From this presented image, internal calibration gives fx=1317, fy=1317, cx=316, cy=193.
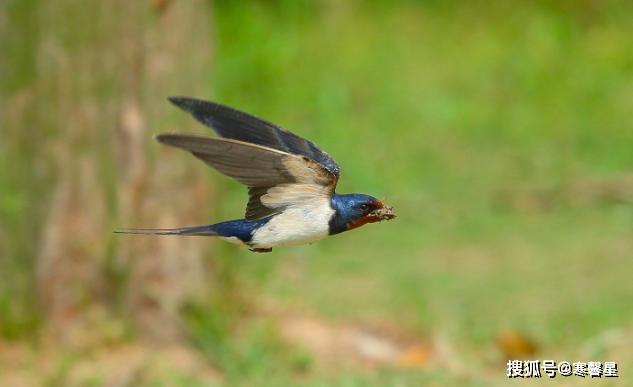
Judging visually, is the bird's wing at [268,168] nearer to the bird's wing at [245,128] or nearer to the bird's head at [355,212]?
the bird's head at [355,212]

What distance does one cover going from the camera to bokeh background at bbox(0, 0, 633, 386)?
20.1 ft

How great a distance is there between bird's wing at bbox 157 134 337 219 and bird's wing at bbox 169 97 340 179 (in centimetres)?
22

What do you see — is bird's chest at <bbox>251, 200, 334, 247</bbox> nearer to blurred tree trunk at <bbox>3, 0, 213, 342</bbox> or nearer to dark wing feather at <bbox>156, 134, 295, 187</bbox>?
dark wing feather at <bbox>156, 134, 295, 187</bbox>

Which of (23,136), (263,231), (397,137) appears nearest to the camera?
(263,231)

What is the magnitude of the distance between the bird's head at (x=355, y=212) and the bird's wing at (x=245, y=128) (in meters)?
0.35

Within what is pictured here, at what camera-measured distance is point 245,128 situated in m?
3.79

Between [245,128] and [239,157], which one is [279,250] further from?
[239,157]

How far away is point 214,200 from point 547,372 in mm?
1966

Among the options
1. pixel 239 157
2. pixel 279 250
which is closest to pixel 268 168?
pixel 239 157

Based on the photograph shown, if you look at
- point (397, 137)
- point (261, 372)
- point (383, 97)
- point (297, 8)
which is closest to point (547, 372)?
point (261, 372)

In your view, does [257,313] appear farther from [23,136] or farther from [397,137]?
[397,137]

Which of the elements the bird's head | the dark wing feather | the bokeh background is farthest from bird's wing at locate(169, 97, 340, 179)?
the bokeh background

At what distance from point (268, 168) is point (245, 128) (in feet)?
1.33

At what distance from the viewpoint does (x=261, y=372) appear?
6.12m
